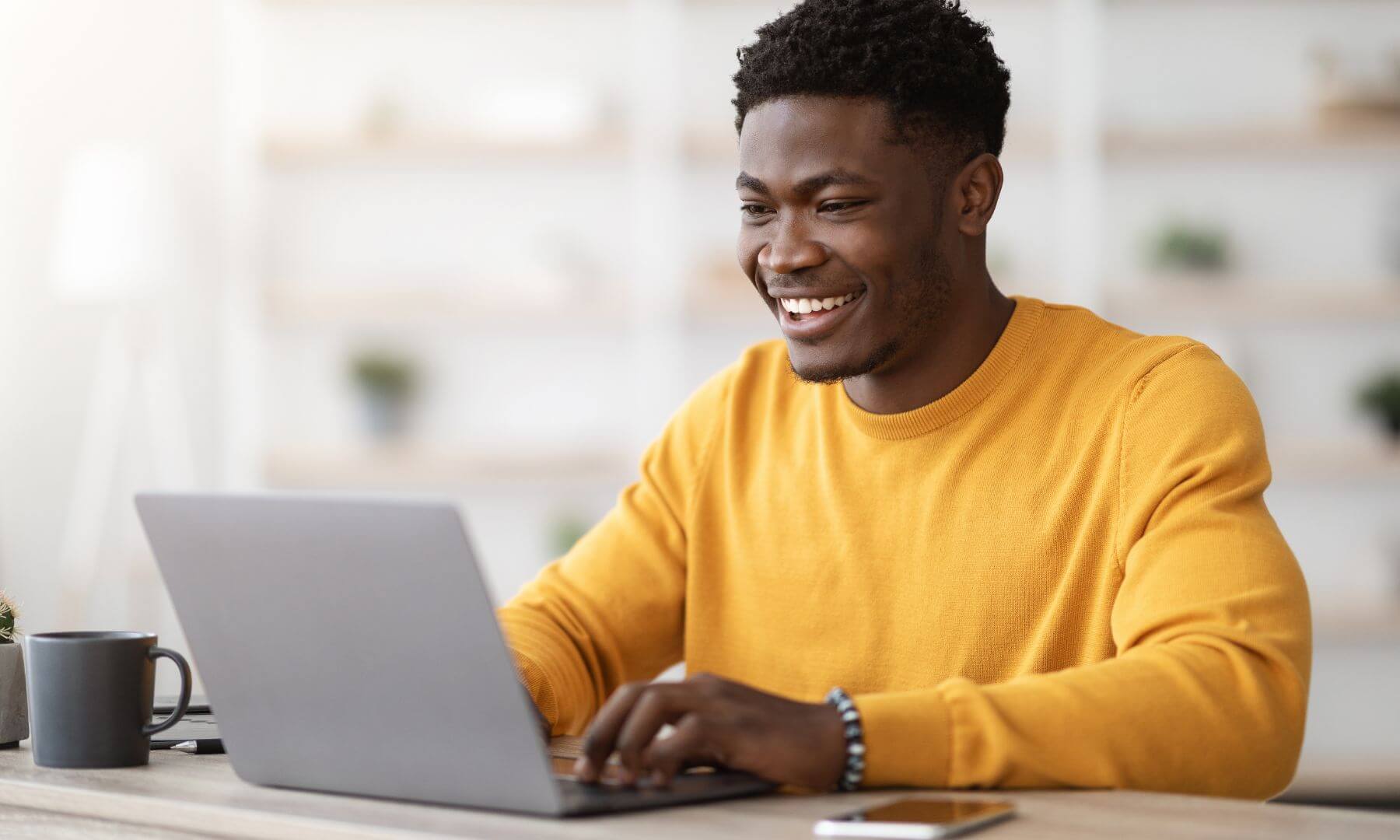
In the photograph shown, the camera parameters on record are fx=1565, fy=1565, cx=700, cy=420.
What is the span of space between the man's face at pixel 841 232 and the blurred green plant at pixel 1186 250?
276 centimetres

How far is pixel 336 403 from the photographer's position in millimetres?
4316

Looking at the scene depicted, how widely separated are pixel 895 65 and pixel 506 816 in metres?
0.85

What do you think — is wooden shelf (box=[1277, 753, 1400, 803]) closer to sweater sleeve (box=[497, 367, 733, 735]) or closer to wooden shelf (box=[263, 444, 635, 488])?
wooden shelf (box=[263, 444, 635, 488])

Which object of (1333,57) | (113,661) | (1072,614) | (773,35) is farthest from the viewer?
(1333,57)

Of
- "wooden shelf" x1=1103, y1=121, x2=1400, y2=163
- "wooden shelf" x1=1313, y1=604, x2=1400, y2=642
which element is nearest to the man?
"wooden shelf" x1=1103, y1=121, x2=1400, y2=163

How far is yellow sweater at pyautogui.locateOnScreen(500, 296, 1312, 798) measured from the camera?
1.11 metres

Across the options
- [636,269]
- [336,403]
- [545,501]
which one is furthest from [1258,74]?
[336,403]

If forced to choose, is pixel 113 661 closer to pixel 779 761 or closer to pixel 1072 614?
pixel 779 761

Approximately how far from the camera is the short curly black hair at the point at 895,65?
1.49m

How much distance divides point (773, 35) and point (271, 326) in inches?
117

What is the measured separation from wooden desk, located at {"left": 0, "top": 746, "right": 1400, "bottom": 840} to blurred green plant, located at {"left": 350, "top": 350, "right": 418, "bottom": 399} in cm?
309

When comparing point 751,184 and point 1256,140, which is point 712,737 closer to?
point 751,184

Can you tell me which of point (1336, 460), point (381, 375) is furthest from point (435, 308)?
point (1336, 460)

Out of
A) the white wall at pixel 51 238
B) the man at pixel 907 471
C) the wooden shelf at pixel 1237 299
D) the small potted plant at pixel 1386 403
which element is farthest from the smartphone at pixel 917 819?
the white wall at pixel 51 238
